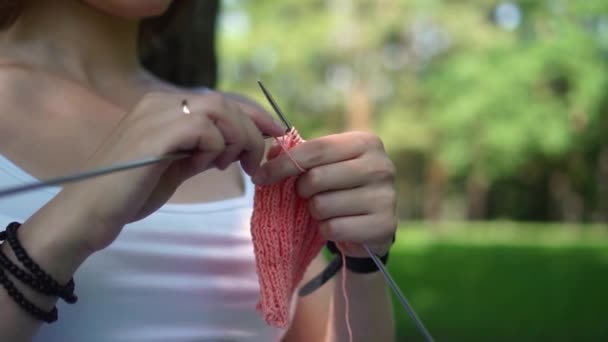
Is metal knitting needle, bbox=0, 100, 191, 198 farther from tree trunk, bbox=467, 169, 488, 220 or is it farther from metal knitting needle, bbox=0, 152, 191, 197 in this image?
tree trunk, bbox=467, 169, 488, 220

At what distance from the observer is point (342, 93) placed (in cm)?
1312

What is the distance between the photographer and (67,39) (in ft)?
3.52

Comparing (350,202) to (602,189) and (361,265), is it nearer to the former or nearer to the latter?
(361,265)

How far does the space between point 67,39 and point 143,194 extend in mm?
506

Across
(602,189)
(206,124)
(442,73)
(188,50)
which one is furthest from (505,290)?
(602,189)

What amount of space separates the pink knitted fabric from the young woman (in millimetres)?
57

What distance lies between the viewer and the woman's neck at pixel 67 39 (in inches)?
41.1

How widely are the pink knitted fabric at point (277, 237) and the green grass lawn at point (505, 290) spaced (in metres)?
2.67

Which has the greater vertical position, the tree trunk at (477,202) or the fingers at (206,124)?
the fingers at (206,124)

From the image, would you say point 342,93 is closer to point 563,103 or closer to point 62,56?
point 563,103

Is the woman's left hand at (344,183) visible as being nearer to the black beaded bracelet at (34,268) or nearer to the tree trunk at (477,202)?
the black beaded bracelet at (34,268)

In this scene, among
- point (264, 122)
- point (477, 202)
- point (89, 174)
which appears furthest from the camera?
point (477, 202)

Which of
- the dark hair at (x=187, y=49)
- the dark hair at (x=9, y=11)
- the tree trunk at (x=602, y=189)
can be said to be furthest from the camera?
the tree trunk at (x=602, y=189)

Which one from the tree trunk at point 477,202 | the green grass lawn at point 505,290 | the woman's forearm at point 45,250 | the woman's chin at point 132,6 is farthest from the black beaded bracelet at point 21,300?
the tree trunk at point 477,202
